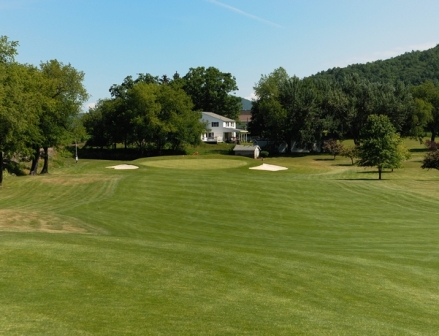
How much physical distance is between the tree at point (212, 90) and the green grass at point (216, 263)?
107 m

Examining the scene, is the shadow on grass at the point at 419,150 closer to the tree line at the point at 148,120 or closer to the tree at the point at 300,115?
the tree at the point at 300,115

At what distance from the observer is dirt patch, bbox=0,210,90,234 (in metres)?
24.8

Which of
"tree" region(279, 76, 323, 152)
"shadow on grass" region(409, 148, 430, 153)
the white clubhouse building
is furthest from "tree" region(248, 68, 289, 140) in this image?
"shadow on grass" region(409, 148, 430, 153)

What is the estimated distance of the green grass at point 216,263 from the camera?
36.9ft

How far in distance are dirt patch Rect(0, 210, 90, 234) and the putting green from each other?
38.7 meters

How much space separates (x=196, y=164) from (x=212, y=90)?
7813 cm

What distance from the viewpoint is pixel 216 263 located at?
16.6m

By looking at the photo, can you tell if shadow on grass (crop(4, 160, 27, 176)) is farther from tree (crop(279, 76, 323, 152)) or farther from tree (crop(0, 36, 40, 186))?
tree (crop(279, 76, 323, 152))

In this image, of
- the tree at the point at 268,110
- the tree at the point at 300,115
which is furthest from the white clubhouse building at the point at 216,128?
the tree at the point at 300,115

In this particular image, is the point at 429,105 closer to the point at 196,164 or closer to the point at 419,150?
the point at 419,150

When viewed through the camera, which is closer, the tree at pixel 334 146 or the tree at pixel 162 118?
the tree at pixel 334 146

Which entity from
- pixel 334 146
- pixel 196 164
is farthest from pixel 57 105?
pixel 334 146

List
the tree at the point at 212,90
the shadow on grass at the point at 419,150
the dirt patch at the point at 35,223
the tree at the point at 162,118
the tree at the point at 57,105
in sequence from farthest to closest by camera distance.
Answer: the tree at the point at 212,90
the shadow on grass at the point at 419,150
the tree at the point at 162,118
the tree at the point at 57,105
the dirt patch at the point at 35,223

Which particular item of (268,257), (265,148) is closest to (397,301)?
(268,257)
